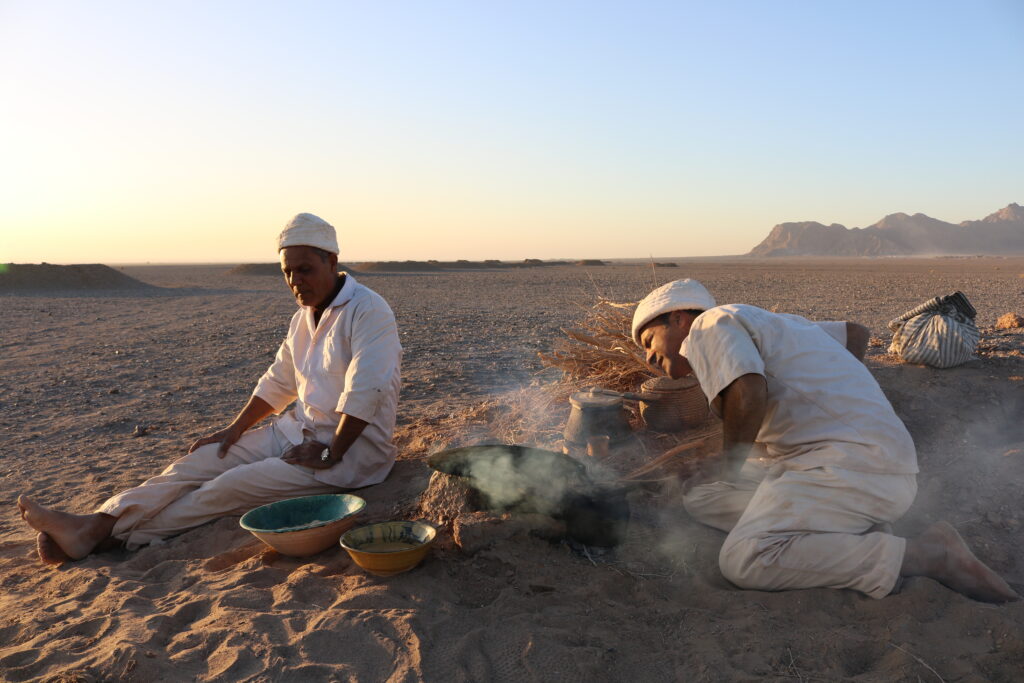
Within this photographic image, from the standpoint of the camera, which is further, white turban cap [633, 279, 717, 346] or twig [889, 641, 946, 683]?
white turban cap [633, 279, 717, 346]

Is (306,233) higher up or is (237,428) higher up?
(306,233)

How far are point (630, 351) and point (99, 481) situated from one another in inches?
150

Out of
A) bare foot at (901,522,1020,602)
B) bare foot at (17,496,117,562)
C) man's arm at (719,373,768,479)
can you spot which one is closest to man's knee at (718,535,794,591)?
man's arm at (719,373,768,479)

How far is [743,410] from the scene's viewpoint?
2.81 metres

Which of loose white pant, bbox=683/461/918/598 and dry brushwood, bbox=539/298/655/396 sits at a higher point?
dry brushwood, bbox=539/298/655/396

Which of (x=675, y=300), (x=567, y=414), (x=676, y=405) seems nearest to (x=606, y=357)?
(x=567, y=414)

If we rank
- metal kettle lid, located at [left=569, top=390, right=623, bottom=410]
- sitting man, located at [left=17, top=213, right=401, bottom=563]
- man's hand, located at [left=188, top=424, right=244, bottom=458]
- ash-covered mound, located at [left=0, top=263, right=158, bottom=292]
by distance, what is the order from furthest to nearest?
ash-covered mound, located at [left=0, top=263, right=158, bottom=292], metal kettle lid, located at [left=569, top=390, right=623, bottom=410], man's hand, located at [left=188, top=424, right=244, bottom=458], sitting man, located at [left=17, top=213, right=401, bottom=563]

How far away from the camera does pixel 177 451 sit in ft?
17.6

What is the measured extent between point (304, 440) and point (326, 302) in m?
0.79

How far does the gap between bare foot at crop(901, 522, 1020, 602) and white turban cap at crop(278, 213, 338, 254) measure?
10.1ft

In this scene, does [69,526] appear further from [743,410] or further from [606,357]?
[606,357]

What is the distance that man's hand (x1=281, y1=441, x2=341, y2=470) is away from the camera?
3717 millimetres

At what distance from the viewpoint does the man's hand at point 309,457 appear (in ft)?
12.2

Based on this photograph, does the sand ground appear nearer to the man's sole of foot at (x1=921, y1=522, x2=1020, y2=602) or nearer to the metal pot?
the man's sole of foot at (x1=921, y1=522, x2=1020, y2=602)
